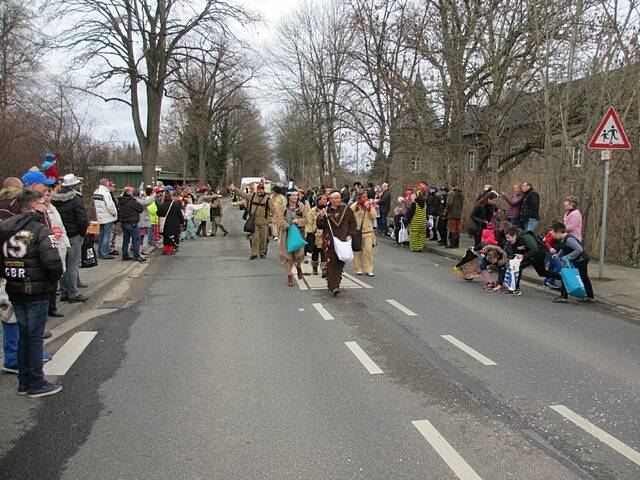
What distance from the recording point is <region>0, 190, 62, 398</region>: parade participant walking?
484 centimetres

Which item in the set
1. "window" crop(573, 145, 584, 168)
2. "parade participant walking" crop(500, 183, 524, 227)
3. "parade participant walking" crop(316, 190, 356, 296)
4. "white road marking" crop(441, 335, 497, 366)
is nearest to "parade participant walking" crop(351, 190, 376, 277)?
"parade participant walking" crop(316, 190, 356, 296)

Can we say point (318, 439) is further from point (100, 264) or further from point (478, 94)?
point (478, 94)

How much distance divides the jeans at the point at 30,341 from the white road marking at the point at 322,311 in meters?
3.98

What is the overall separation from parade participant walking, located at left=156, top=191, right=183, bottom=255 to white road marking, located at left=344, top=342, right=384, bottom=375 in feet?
35.0

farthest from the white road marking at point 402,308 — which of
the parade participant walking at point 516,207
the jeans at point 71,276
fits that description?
the parade participant walking at point 516,207

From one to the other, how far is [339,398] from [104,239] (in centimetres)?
1062

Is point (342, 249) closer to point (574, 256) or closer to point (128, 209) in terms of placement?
point (574, 256)

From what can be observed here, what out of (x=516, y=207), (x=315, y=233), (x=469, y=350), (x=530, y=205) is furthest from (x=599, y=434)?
(x=516, y=207)

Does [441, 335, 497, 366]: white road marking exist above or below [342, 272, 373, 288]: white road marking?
above

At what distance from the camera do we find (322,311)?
8555 mm

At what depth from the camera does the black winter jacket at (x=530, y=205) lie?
42.4ft

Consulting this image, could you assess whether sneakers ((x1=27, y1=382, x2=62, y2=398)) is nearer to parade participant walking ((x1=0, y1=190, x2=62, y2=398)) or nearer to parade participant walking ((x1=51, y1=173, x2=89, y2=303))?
parade participant walking ((x1=0, y1=190, x2=62, y2=398))

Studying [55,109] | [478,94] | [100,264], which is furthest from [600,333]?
[55,109]

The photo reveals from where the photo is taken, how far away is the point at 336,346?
21.5 feet
